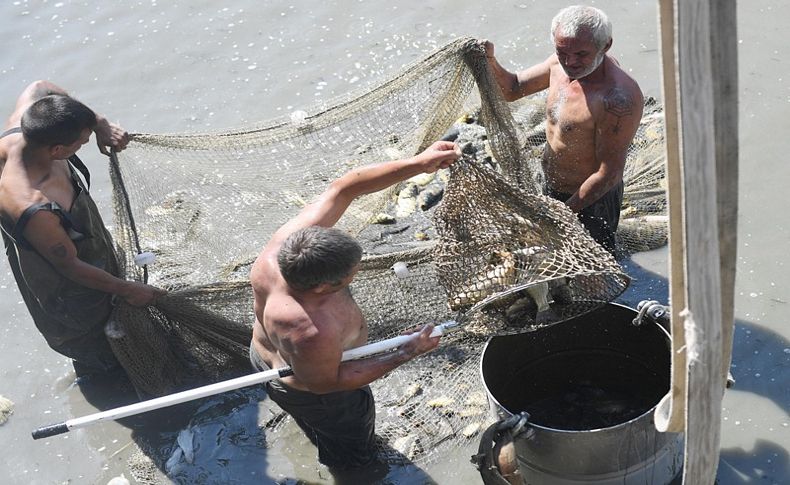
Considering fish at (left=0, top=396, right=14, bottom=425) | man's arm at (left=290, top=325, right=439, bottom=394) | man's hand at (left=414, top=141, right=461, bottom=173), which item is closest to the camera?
man's arm at (left=290, top=325, right=439, bottom=394)

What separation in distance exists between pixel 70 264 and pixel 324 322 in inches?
62.2

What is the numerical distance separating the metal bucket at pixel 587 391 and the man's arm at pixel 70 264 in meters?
1.76

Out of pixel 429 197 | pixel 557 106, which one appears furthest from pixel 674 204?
pixel 429 197

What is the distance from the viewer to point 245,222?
5.22 metres

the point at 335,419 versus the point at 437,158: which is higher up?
the point at 437,158

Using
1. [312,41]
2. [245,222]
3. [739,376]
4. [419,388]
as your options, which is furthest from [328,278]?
[312,41]

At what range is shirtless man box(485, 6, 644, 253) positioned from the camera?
4094 millimetres

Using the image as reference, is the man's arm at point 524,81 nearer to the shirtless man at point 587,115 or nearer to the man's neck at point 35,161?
the shirtless man at point 587,115

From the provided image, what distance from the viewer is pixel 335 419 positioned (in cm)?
389

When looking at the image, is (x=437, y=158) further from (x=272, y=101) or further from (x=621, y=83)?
(x=272, y=101)

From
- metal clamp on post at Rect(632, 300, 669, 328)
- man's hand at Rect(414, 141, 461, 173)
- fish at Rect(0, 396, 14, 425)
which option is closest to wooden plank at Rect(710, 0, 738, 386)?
metal clamp on post at Rect(632, 300, 669, 328)

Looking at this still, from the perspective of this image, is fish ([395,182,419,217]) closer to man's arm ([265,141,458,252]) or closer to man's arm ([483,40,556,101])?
man's arm ([483,40,556,101])

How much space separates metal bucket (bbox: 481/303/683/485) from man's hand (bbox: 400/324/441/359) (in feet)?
0.96

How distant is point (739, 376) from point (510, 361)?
122cm
